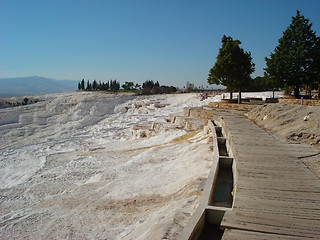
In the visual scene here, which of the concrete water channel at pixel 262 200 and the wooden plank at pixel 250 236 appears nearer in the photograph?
the wooden plank at pixel 250 236

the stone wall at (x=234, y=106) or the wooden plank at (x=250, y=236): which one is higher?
the stone wall at (x=234, y=106)

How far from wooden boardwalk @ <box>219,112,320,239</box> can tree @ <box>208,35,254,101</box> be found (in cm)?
1151

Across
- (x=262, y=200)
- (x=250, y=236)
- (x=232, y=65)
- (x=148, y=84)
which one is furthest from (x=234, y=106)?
(x=148, y=84)

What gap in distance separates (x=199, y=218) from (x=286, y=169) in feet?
6.91

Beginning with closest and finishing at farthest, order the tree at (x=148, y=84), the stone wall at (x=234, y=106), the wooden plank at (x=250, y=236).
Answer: the wooden plank at (x=250, y=236) < the stone wall at (x=234, y=106) < the tree at (x=148, y=84)

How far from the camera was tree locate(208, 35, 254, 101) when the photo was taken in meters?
16.4

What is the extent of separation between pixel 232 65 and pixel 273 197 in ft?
46.0

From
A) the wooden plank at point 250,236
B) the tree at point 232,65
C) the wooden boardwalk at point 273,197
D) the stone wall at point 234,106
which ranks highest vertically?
the tree at point 232,65

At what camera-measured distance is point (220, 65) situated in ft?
54.9

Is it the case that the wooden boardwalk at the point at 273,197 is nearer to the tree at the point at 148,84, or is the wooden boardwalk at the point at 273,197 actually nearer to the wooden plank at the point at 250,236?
the wooden plank at the point at 250,236

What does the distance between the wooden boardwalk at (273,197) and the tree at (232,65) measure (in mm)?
11510

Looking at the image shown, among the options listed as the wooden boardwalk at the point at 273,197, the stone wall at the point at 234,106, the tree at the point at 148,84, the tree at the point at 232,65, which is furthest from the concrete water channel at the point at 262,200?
the tree at the point at 148,84

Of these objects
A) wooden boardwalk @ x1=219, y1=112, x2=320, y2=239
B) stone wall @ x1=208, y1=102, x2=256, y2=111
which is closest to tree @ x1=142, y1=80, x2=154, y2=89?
stone wall @ x1=208, y1=102, x2=256, y2=111

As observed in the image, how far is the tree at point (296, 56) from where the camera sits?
655 inches
